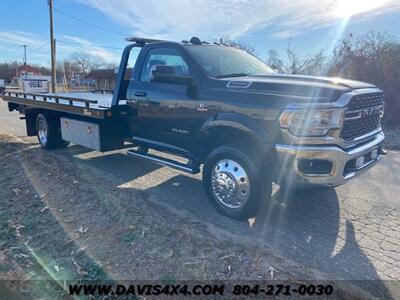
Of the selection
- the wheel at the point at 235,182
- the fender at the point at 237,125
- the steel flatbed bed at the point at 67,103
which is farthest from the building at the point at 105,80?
the wheel at the point at 235,182

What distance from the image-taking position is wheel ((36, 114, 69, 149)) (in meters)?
7.48

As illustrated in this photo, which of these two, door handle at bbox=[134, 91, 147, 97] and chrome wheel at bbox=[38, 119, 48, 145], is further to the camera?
chrome wheel at bbox=[38, 119, 48, 145]

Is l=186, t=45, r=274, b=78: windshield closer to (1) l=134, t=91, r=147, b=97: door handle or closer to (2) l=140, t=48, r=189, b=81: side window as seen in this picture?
(2) l=140, t=48, r=189, b=81: side window

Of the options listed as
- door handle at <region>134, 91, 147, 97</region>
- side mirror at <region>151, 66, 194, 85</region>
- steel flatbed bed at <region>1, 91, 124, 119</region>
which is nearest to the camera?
side mirror at <region>151, 66, 194, 85</region>

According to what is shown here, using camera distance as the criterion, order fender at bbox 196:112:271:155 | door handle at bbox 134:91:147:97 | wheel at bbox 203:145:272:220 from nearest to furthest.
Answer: fender at bbox 196:112:271:155 < wheel at bbox 203:145:272:220 < door handle at bbox 134:91:147:97

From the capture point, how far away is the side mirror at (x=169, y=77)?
14.1 ft

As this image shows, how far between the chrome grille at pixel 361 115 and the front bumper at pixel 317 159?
0.21 meters

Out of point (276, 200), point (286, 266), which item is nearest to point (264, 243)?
point (286, 266)

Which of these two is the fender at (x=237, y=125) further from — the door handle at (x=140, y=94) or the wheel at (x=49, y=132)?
the wheel at (x=49, y=132)

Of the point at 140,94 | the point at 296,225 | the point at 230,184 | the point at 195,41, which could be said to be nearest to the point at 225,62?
the point at 195,41

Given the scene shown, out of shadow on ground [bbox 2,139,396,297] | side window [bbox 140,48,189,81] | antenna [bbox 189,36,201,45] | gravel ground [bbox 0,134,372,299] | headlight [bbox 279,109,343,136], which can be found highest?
antenna [bbox 189,36,201,45]

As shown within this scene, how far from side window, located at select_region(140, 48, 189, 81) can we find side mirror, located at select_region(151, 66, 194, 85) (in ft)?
0.87

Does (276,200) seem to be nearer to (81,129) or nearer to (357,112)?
(357,112)

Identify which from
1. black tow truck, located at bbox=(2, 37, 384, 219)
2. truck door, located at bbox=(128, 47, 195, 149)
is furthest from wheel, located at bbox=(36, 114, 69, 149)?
truck door, located at bbox=(128, 47, 195, 149)
